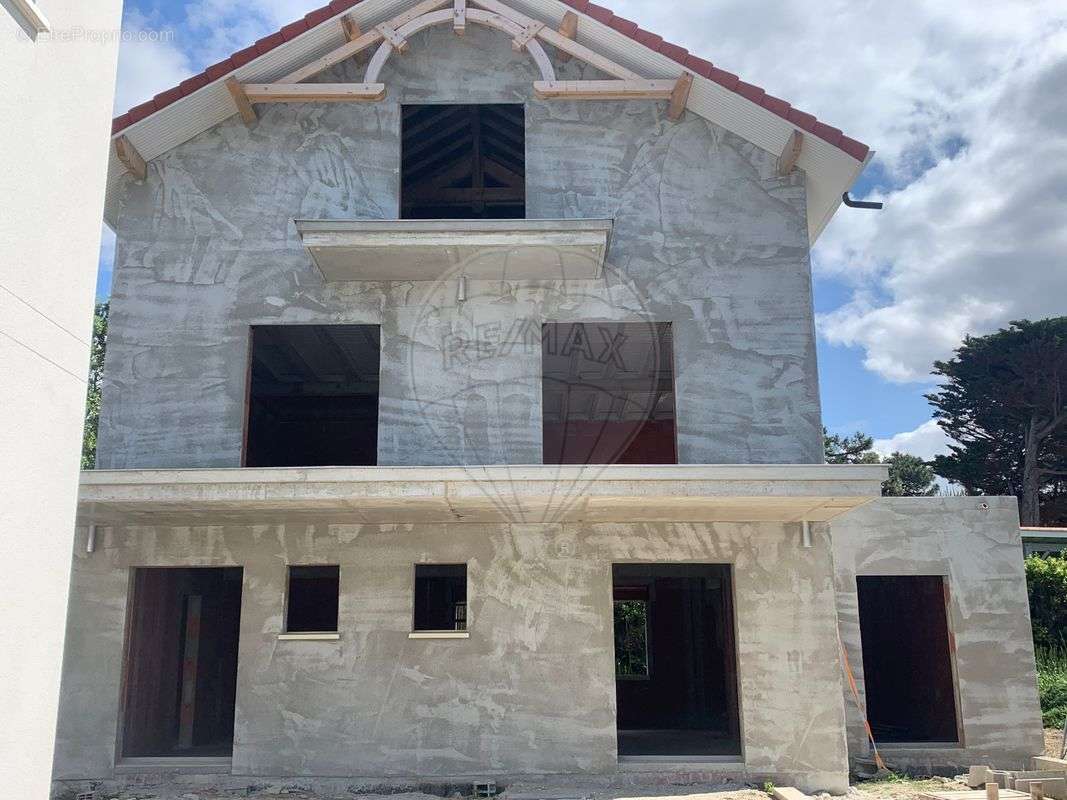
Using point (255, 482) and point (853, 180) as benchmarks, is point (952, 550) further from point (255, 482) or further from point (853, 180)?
point (255, 482)

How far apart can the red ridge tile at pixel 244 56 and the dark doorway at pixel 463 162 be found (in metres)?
2.03

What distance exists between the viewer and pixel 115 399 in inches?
444

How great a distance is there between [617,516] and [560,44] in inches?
245

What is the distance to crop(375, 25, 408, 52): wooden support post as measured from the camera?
12.0 metres

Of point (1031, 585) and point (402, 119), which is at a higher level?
point (402, 119)

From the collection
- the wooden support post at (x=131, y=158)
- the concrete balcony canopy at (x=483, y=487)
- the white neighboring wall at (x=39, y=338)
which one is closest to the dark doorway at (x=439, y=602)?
the concrete balcony canopy at (x=483, y=487)

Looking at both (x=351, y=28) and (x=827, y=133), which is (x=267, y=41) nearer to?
(x=351, y=28)

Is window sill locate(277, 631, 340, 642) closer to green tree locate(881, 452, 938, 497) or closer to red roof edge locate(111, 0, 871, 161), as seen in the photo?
red roof edge locate(111, 0, 871, 161)

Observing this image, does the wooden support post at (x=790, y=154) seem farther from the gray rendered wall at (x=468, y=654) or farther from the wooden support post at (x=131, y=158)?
the wooden support post at (x=131, y=158)

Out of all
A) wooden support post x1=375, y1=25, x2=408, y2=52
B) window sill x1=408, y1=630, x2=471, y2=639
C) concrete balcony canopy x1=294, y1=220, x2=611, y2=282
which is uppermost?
wooden support post x1=375, y1=25, x2=408, y2=52

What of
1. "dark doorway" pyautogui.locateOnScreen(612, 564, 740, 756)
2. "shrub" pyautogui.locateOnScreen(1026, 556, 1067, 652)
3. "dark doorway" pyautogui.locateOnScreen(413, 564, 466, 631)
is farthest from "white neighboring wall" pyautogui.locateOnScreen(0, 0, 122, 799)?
"shrub" pyautogui.locateOnScreen(1026, 556, 1067, 652)

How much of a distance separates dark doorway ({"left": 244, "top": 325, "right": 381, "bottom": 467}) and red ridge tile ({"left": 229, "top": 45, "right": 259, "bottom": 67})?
3361 millimetres

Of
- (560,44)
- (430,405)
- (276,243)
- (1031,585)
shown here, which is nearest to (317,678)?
(430,405)

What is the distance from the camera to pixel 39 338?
14.4 feet
